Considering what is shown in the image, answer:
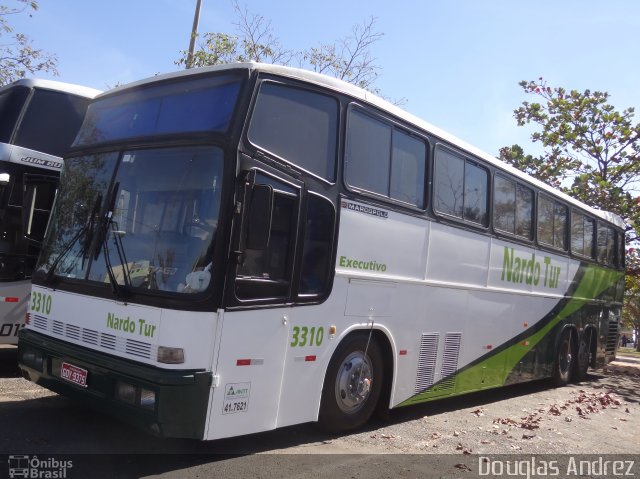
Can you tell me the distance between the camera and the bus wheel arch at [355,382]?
6.25 meters

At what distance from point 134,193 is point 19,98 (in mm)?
4073

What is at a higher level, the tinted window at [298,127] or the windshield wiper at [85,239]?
the tinted window at [298,127]

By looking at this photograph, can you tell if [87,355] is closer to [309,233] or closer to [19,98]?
[309,233]

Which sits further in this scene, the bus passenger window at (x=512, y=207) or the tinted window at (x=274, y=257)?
the bus passenger window at (x=512, y=207)

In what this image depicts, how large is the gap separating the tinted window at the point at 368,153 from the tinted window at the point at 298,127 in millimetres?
287

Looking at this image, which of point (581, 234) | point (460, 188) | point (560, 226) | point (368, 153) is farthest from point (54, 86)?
point (581, 234)

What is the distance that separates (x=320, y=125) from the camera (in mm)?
6016

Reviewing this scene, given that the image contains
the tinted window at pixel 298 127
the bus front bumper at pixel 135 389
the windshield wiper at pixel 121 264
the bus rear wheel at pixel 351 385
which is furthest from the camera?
the bus rear wheel at pixel 351 385

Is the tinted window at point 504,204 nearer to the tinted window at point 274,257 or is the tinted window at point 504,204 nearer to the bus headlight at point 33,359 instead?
the tinted window at point 274,257

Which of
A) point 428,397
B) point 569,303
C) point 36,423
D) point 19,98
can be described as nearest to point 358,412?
point 428,397

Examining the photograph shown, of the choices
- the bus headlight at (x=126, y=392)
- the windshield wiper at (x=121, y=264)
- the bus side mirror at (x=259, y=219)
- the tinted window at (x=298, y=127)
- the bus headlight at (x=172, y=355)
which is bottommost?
the bus headlight at (x=126, y=392)

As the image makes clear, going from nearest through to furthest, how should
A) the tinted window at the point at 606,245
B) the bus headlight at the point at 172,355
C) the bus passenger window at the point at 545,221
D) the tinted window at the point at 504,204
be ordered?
the bus headlight at the point at 172,355
the tinted window at the point at 504,204
the bus passenger window at the point at 545,221
the tinted window at the point at 606,245

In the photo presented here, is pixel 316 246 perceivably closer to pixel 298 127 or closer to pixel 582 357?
pixel 298 127

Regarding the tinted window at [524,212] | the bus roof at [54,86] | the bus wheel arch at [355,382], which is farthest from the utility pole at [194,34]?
the bus wheel arch at [355,382]
